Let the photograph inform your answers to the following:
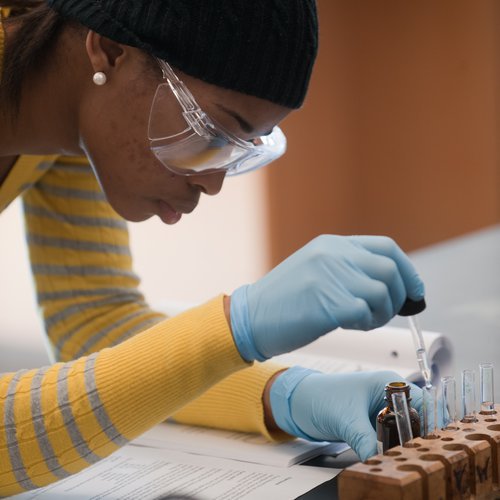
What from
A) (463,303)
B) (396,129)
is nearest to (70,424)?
(463,303)

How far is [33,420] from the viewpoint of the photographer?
1202 millimetres

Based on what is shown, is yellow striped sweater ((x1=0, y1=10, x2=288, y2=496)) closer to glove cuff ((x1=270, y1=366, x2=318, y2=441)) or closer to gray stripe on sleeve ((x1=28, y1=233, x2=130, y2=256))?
glove cuff ((x1=270, y1=366, x2=318, y2=441))

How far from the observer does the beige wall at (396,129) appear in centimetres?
476

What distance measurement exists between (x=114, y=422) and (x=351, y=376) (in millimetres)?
374

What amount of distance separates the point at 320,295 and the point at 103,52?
0.47 m

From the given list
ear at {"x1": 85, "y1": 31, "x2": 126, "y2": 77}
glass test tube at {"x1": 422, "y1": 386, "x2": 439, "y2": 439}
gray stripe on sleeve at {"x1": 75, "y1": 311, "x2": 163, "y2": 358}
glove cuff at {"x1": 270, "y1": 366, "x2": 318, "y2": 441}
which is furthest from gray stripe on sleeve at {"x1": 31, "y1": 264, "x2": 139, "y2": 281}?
glass test tube at {"x1": 422, "y1": 386, "x2": 439, "y2": 439}

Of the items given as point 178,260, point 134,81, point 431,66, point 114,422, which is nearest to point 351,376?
point 114,422

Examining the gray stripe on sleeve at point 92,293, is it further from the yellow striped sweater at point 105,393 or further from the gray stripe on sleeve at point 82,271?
the yellow striped sweater at point 105,393

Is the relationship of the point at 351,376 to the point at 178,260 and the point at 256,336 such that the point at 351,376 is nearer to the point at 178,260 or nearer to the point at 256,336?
the point at 256,336

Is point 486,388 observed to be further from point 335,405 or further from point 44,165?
point 44,165

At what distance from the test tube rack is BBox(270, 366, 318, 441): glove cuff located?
1.13 feet

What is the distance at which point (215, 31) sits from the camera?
49.8 inches

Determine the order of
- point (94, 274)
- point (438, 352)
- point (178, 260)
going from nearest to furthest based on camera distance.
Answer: point (438, 352)
point (94, 274)
point (178, 260)

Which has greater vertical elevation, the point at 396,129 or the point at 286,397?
the point at 396,129
